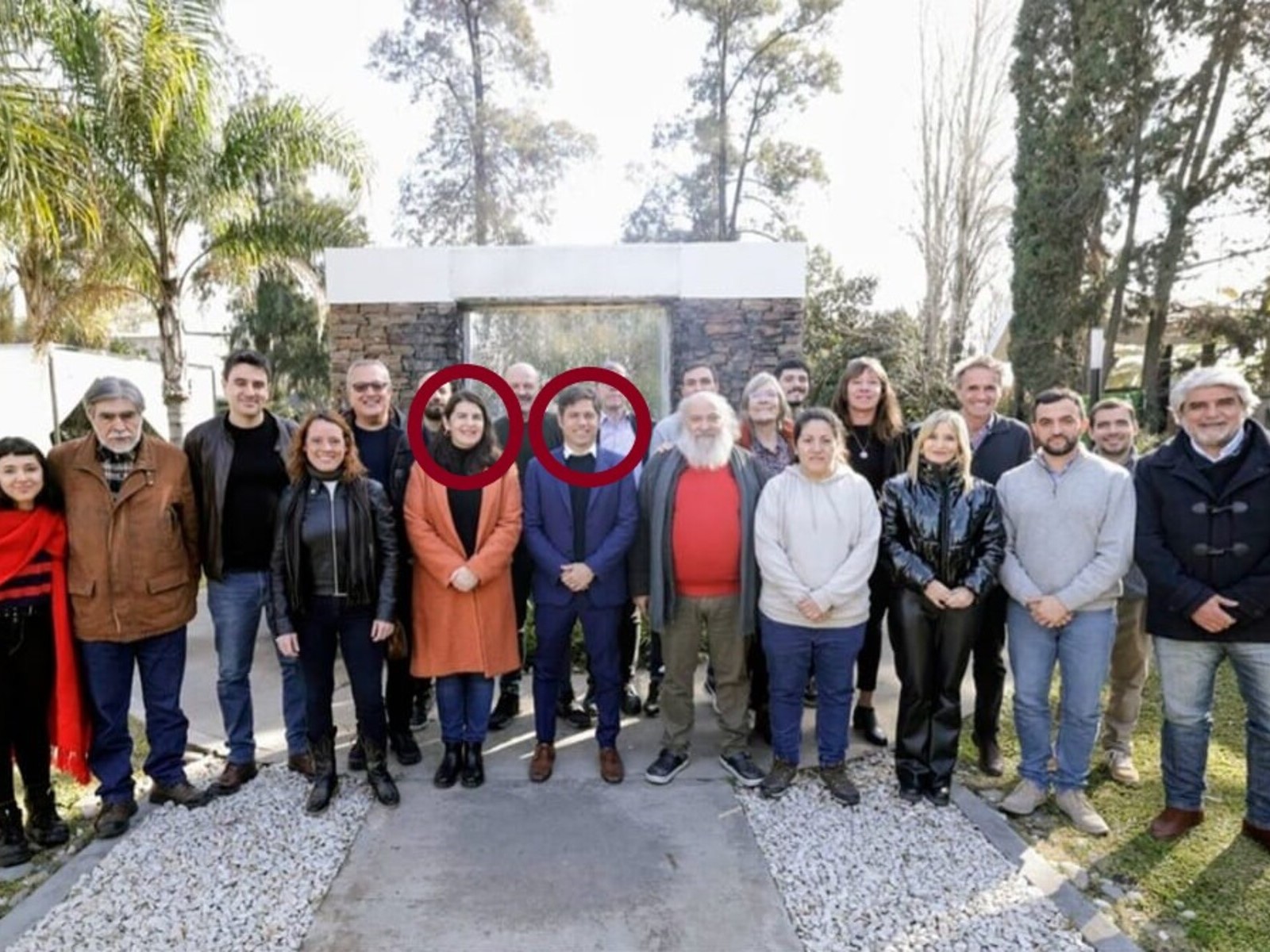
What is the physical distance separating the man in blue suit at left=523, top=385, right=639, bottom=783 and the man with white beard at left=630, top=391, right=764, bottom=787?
0.14 metres

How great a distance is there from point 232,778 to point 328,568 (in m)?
1.34

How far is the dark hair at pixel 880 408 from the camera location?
4.52 meters

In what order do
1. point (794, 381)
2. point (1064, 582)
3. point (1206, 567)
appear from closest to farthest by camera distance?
1. point (1206, 567)
2. point (1064, 582)
3. point (794, 381)

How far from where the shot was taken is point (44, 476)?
3.54m

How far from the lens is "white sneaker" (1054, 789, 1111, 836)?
12.2 ft

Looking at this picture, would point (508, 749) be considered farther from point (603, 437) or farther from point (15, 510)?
point (15, 510)

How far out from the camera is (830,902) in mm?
3139

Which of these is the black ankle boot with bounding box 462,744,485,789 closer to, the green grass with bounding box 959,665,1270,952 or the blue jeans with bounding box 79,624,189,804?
the blue jeans with bounding box 79,624,189,804

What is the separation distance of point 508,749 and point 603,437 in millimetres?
1979

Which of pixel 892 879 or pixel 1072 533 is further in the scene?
pixel 1072 533

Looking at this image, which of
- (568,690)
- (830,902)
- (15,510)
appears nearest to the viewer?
(830,902)

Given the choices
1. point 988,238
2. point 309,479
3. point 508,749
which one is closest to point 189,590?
point 309,479

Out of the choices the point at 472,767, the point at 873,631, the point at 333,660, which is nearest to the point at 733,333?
the point at 873,631

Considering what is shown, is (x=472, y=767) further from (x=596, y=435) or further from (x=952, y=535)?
(x=952, y=535)
